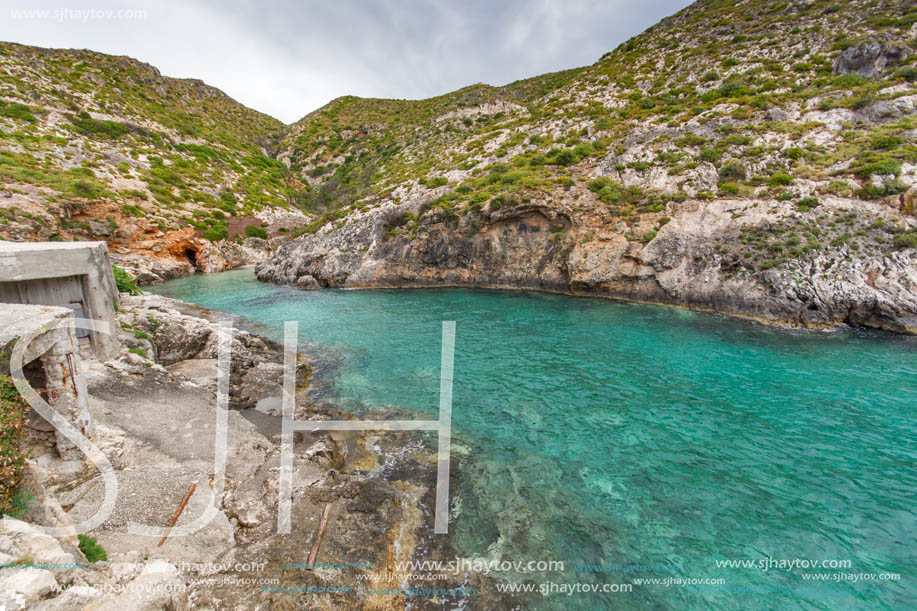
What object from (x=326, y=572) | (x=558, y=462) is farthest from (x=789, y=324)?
(x=326, y=572)

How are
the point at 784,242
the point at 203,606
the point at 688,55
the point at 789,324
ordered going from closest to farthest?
1. the point at 203,606
2. the point at 789,324
3. the point at 784,242
4. the point at 688,55

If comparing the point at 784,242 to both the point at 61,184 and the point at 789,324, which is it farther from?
the point at 61,184

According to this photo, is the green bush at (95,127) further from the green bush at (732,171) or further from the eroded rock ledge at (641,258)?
the green bush at (732,171)

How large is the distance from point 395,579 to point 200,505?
3.01 meters

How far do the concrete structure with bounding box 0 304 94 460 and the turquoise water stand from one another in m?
5.79

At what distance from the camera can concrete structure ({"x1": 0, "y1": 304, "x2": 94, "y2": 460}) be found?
14.4ft

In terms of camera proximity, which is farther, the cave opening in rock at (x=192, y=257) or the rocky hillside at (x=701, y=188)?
the cave opening in rock at (x=192, y=257)

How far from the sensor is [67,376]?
4.80 meters

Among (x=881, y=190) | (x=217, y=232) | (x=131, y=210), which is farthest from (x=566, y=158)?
(x=131, y=210)

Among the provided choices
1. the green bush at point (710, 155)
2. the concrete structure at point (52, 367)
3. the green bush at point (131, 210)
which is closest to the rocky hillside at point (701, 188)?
the green bush at point (710, 155)

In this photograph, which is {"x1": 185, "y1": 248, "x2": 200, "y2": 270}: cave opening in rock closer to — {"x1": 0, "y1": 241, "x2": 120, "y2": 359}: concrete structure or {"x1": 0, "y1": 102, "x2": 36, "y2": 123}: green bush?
{"x1": 0, "y1": 102, "x2": 36, "y2": 123}: green bush

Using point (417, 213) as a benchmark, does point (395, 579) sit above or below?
below

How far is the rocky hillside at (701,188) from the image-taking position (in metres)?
16.5

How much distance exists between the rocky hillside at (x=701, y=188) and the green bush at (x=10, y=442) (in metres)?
24.0
